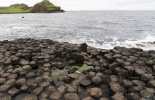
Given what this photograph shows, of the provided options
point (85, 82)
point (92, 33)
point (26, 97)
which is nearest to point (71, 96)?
point (85, 82)

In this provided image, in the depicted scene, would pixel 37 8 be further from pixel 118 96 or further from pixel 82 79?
pixel 118 96

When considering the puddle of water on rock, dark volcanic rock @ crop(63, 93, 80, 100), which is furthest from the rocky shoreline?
the puddle of water on rock

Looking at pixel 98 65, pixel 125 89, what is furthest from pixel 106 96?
pixel 98 65

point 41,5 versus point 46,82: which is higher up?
point 41,5

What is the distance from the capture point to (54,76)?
24.3 ft

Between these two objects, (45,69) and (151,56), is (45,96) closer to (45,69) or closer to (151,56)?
(45,69)

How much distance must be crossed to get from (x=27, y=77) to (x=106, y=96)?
3.58 m

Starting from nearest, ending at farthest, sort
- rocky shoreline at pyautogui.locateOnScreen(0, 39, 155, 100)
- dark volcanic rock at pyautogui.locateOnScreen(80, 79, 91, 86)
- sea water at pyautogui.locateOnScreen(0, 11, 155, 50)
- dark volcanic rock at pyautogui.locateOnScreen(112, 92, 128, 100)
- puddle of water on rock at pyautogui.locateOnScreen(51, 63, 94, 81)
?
dark volcanic rock at pyautogui.locateOnScreen(112, 92, 128, 100)
rocky shoreline at pyautogui.locateOnScreen(0, 39, 155, 100)
dark volcanic rock at pyautogui.locateOnScreen(80, 79, 91, 86)
puddle of water on rock at pyautogui.locateOnScreen(51, 63, 94, 81)
sea water at pyautogui.locateOnScreen(0, 11, 155, 50)

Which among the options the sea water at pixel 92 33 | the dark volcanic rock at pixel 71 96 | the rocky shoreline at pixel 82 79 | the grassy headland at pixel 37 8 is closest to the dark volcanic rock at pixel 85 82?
the rocky shoreline at pixel 82 79

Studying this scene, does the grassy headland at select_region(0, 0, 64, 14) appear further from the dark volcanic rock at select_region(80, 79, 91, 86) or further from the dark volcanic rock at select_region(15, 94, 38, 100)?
the dark volcanic rock at select_region(15, 94, 38, 100)

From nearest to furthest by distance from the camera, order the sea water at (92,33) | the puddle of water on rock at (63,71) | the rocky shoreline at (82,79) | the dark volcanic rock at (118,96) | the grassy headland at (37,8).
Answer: the dark volcanic rock at (118,96), the rocky shoreline at (82,79), the puddle of water on rock at (63,71), the sea water at (92,33), the grassy headland at (37,8)

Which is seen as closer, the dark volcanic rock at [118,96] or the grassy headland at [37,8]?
the dark volcanic rock at [118,96]

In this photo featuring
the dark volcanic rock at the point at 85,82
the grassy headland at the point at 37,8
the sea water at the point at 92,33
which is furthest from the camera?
the grassy headland at the point at 37,8

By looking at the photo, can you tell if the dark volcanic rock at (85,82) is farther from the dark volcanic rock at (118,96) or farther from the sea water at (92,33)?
the sea water at (92,33)
